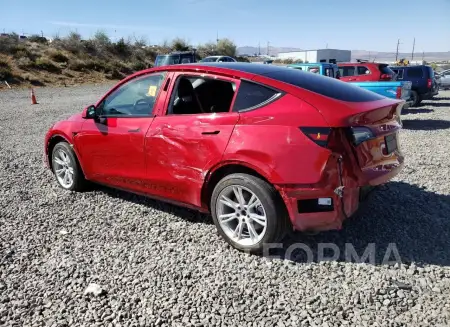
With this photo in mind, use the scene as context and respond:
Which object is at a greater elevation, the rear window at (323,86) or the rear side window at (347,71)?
the rear window at (323,86)

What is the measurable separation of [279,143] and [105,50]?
47.8 m

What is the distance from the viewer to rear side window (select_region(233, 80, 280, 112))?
3.46 meters

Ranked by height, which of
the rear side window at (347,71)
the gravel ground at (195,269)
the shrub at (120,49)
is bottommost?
the gravel ground at (195,269)

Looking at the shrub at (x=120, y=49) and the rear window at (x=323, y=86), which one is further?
the shrub at (x=120, y=49)

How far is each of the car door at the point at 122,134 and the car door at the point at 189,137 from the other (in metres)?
0.19

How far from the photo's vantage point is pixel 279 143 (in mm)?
3221

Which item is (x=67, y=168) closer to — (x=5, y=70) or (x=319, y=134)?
(x=319, y=134)

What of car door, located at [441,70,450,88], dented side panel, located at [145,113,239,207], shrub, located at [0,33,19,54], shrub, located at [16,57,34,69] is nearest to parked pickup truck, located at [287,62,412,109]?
dented side panel, located at [145,113,239,207]

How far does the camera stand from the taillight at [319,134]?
10.2 ft

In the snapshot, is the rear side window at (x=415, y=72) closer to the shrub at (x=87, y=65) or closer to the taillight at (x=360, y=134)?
the taillight at (x=360, y=134)

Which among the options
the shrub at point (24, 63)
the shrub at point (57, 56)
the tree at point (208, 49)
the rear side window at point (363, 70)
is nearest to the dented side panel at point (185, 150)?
the rear side window at point (363, 70)

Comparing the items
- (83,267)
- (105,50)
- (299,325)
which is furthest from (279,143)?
(105,50)

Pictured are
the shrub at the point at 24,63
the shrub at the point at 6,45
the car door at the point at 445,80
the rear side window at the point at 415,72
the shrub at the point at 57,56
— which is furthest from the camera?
the shrub at the point at 57,56

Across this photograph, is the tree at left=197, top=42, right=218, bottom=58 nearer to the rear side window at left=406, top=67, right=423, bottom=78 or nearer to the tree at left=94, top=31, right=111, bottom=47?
the tree at left=94, top=31, right=111, bottom=47
